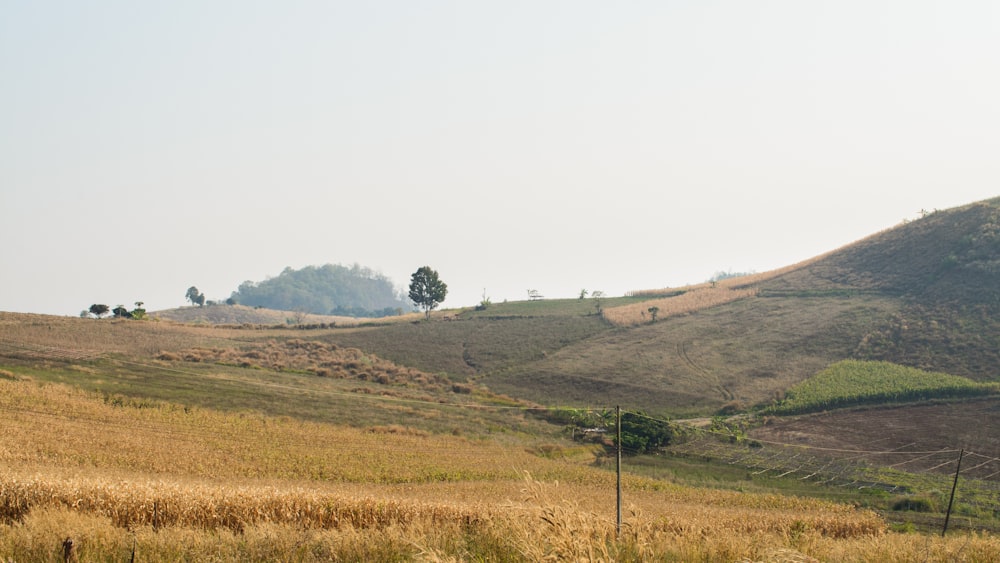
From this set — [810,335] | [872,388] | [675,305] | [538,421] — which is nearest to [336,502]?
[538,421]

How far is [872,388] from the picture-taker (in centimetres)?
6009

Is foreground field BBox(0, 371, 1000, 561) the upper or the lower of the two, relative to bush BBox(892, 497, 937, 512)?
upper

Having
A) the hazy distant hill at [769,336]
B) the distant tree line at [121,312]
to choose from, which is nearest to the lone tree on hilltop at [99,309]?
the distant tree line at [121,312]

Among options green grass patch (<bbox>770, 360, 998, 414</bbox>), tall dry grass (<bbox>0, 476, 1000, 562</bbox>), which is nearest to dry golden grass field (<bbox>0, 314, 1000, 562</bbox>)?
tall dry grass (<bbox>0, 476, 1000, 562</bbox>)

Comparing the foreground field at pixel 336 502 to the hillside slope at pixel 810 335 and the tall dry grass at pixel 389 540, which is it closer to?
the tall dry grass at pixel 389 540

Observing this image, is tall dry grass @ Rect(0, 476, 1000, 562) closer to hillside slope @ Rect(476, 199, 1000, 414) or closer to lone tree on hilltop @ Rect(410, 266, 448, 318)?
hillside slope @ Rect(476, 199, 1000, 414)

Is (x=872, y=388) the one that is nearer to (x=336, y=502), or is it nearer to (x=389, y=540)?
→ (x=336, y=502)

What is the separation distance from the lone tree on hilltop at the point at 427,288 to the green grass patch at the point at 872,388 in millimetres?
79426

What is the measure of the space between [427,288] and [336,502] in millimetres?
116053

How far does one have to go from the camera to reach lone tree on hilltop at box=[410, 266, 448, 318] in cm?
13325

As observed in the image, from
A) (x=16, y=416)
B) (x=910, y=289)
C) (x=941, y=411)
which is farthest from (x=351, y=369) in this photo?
(x=910, y=289)

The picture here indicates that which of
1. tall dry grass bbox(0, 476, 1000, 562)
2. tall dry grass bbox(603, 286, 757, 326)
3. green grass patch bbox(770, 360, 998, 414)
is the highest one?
tall dry grass bbox(603, 286, 757, 326)

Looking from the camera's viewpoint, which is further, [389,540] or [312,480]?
[312,480]

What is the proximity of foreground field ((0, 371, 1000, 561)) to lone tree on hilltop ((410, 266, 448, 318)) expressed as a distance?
289 feet
